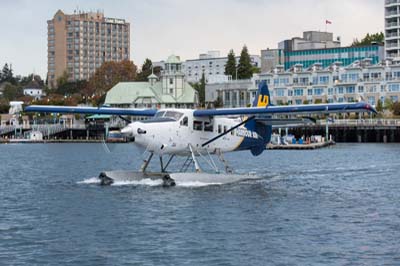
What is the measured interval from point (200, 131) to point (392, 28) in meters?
124

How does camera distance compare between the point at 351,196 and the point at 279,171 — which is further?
the point at 279,171

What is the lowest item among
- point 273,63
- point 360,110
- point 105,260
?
point 105,260

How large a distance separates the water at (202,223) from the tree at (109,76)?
488 ft

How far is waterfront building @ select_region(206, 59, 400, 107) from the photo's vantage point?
125 meters

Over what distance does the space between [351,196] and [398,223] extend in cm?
815

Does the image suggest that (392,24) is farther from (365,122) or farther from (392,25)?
(365,122)

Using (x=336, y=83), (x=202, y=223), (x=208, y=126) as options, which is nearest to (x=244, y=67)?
(x=336, y=83)

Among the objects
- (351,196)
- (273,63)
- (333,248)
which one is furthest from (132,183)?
(273,63)

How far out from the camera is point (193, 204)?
31156 millimetres


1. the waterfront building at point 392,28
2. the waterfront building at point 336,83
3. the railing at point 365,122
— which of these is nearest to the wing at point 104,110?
the railing at point 365,122

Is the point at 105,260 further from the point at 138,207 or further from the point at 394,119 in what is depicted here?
the point at 394,119

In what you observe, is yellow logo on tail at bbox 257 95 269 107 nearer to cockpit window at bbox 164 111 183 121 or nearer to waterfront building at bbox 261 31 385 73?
cockpit window at bbox 164 111 183 121

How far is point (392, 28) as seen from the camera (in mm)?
154250

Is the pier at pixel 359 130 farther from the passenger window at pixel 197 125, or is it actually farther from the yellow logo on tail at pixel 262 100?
the passenger window at pixel 197 125
